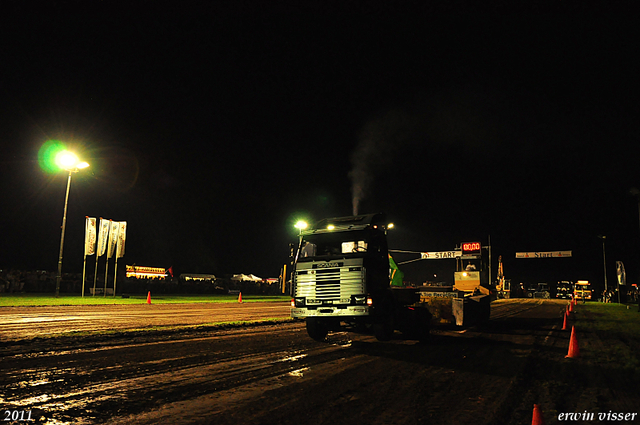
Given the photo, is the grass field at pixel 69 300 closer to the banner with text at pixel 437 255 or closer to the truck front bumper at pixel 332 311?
the truck front bumper at pixel 332 311

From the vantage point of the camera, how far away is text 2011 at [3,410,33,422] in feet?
16.8

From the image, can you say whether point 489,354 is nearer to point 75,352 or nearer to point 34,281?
point 75,352

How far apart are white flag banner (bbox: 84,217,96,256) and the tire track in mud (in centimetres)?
2635

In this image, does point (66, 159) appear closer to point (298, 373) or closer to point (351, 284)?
point (351, 284)

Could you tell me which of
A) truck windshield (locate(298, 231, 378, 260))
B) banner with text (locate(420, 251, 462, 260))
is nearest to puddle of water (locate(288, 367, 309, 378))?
truck windshield (locate(298, 231, 378, 260))

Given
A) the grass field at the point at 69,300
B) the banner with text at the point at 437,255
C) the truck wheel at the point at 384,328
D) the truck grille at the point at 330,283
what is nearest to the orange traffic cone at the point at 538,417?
the truck grille at the point at 330,283

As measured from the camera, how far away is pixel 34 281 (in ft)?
139

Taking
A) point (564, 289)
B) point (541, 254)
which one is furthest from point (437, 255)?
point (564, 289)

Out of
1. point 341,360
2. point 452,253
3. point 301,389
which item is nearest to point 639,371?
point 341,360

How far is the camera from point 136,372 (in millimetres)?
7801

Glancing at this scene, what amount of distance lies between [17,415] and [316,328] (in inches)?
325

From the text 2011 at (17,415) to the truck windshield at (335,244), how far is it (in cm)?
792

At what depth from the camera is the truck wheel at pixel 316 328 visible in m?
12.7

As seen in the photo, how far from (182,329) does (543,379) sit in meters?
10.8
